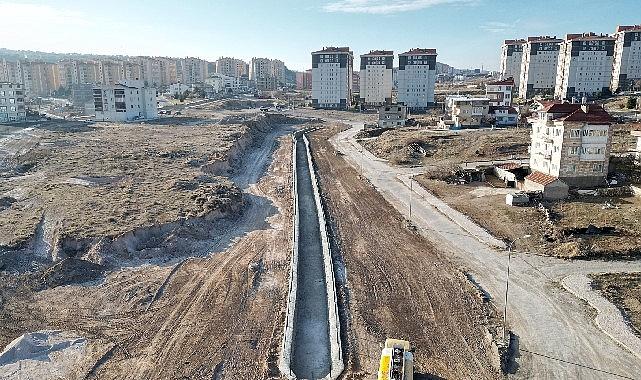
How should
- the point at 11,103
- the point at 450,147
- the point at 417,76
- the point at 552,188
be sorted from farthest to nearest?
1. the point at 417,76
2. the point at 11,103
3. the point at 450,147
4. the point at 552,188

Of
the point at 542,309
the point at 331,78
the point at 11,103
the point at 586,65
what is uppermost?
the point at 586,65

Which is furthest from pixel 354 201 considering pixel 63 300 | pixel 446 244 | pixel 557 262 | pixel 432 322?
pixel 63 300

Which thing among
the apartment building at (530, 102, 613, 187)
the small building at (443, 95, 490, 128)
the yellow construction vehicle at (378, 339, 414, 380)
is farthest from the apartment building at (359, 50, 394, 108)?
the yellow construction vehicle at (378, 339, 414, 380)

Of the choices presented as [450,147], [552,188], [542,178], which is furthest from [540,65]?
[552,188]

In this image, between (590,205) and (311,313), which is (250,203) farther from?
(590,205)

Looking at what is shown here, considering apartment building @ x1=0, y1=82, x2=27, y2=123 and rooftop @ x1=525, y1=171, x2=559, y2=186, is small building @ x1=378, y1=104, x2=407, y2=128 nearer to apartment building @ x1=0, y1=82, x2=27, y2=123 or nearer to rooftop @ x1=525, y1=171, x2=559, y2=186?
rooftop @ x1=525, y1=171, x2=559, y2=186

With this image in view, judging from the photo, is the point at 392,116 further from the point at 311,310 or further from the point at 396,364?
the point at 396,364
